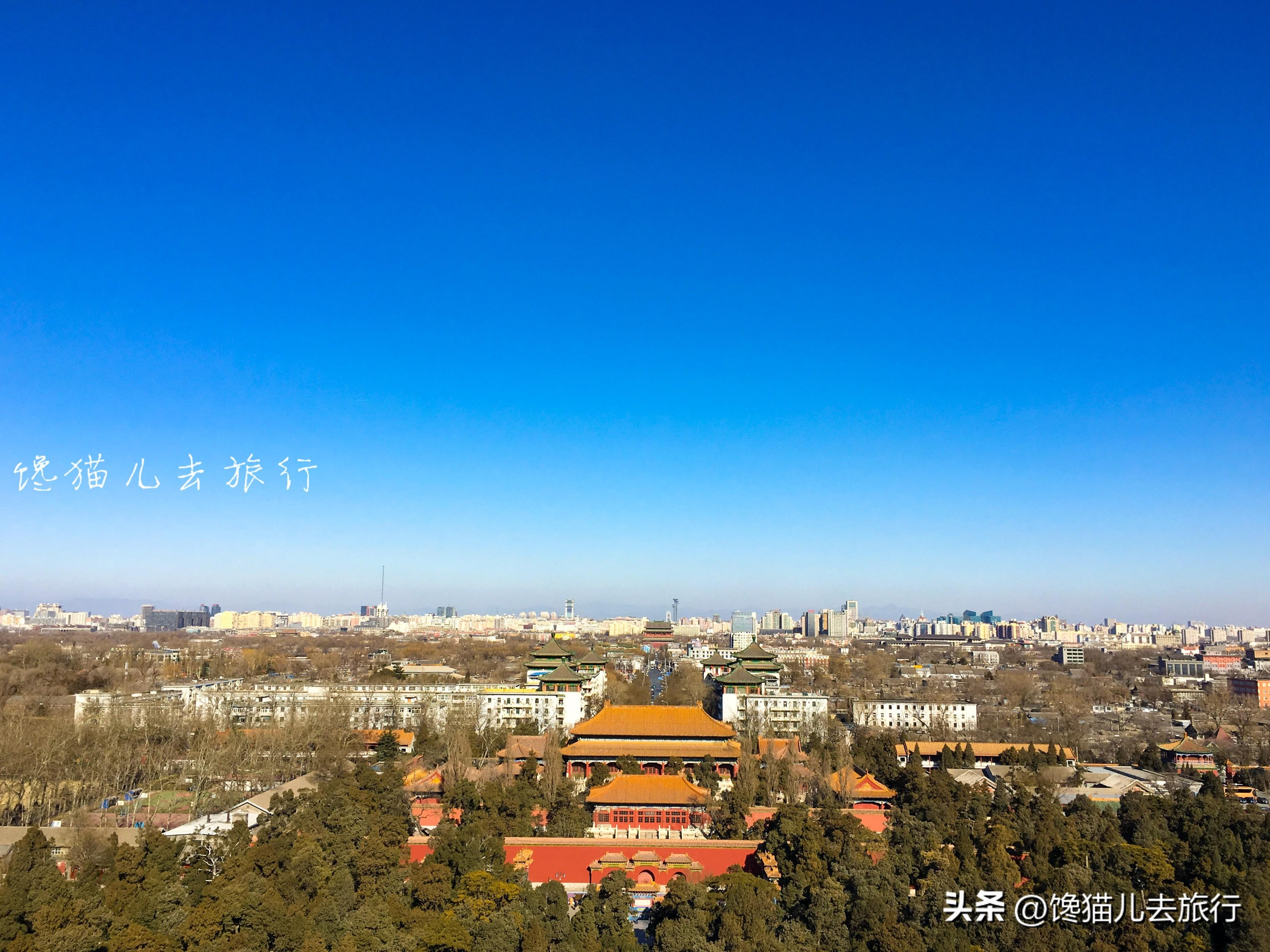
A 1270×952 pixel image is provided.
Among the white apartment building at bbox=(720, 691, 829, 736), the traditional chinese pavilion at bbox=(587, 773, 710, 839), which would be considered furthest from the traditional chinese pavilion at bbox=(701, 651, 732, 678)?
the traditional chinese pavilion at bbox=(587, 773, 710, 839)

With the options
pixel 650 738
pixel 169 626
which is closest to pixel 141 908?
pixel 650 738

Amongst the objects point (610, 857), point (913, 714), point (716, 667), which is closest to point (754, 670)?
point (716, 667)

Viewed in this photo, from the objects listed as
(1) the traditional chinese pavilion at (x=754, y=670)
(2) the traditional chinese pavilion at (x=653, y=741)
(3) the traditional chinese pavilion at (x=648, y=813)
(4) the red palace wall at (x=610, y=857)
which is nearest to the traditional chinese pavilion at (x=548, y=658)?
(1) the traditional chinese pavilion at (x=754, y=670)

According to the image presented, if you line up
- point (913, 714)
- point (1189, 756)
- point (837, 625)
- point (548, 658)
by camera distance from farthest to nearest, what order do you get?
point (837, 625), point (913, 714), point (548, 658), point (1189, 756)

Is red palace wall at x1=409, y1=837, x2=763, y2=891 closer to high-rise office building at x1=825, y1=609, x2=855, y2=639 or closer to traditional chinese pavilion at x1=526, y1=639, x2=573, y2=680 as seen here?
traditional chinese pavilion at x1=526, y1=639, x2=573, y2=680

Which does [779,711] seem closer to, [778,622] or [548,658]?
[548,658]

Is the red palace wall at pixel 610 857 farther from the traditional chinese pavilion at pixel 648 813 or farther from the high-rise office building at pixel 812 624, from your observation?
the high-rise office building at pixel 812 624
